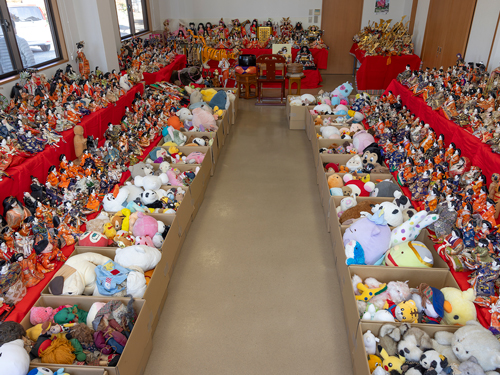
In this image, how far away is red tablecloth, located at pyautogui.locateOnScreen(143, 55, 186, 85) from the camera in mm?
6164

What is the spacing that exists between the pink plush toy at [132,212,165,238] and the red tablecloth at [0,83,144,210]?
915mm

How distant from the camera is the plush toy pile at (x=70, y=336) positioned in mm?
1796

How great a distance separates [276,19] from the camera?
366 inches

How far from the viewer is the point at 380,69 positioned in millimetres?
7277

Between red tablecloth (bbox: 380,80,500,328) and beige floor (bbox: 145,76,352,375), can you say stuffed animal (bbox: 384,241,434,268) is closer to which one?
red tablecloth (bbox: 380,80,500,328)

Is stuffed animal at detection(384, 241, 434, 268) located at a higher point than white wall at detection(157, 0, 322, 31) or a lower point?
lower

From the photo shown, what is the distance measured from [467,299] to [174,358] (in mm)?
1789

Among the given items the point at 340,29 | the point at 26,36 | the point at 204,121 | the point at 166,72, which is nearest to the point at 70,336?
the point at 204,121

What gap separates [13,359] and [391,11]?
10069 mm

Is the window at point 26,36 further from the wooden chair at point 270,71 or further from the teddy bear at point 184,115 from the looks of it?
the wooden chair at point 270,71

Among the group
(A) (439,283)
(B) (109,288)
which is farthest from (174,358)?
(A) (439,283)

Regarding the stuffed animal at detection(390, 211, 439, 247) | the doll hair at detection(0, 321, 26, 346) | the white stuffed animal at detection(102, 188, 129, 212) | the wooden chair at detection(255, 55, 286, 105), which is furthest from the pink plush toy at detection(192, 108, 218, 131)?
the doll hair at detection(0, 321, 26, 346)

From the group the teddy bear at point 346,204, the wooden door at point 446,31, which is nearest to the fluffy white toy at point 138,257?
the teddy bear at point 346,204

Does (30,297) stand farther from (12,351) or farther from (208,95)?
(208,95)
